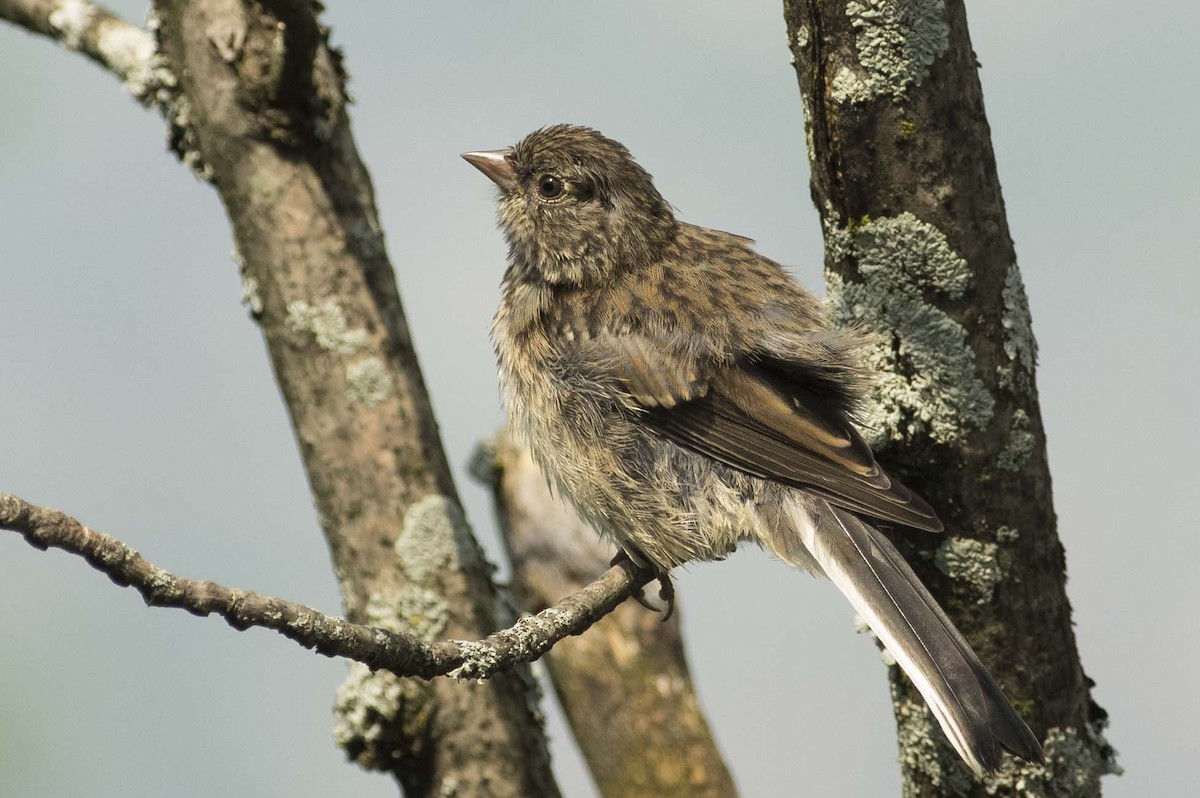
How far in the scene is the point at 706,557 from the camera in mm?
3785

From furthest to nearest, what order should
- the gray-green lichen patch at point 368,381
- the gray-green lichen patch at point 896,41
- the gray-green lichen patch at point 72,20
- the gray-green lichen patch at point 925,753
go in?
1. the gray-green lichen patch at point 72,20
2. the gray-green lichen patch at point 368,381
3. the gray-green lichen patch at point 925,753
4. the gray-green lichen patch at point 896,41

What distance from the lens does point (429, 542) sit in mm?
4117

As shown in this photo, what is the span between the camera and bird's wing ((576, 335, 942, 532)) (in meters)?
3.53

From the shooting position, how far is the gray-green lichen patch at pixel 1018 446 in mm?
3256

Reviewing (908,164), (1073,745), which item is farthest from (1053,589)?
(908,164)

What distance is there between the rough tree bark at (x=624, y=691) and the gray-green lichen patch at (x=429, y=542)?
0.73 metres

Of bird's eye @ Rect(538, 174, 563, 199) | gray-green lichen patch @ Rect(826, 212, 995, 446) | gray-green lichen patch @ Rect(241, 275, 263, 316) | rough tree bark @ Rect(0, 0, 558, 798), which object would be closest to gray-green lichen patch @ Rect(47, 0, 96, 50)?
rough tree bark @ Rect(0, 0, 558, 798)

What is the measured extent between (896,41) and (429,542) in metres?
2.13

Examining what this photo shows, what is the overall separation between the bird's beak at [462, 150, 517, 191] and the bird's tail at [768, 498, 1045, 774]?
1.54 m

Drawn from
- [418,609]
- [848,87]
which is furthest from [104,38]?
[848,87]

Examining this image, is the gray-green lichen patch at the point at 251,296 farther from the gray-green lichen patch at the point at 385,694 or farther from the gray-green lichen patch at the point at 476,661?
the gray-green lichen patch at the point at 476,661


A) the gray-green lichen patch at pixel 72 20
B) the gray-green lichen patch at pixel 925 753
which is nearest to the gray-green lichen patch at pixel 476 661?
the gray-green lichen patch at pixel 925 753

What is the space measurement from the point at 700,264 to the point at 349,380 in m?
1.20

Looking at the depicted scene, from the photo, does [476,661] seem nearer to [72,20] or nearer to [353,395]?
[353,395]
